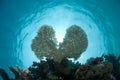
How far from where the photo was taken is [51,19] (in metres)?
16.3

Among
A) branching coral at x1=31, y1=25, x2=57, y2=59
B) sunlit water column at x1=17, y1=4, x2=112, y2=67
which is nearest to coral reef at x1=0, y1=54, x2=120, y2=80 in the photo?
branching coral at x1=31, y1=25, x2=57, y2=59

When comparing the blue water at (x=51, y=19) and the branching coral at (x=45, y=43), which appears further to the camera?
the blue water at (x=51, y=19)

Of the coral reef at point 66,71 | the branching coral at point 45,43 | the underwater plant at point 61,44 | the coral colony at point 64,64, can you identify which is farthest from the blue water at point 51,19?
the coral reef at point 66,71

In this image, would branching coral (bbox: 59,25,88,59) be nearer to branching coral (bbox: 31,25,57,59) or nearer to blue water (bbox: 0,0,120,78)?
branching coral (bbox: 31,25,57,59)

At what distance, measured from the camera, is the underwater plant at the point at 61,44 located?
6973 mm

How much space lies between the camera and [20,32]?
16.7 m

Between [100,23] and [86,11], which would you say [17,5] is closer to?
[86,11]

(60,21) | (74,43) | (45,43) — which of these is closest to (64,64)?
(74,43)

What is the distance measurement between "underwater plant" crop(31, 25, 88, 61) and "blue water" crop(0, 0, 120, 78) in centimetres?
831

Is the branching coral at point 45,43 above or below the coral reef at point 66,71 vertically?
above

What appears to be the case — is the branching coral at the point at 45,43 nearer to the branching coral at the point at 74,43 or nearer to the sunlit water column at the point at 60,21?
the branching coral at the point at 74,43

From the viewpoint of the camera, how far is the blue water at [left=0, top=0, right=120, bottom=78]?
51.1 feet

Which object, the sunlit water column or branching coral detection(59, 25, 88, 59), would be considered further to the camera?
the sunlit water column

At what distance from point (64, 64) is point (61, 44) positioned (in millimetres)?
1242
